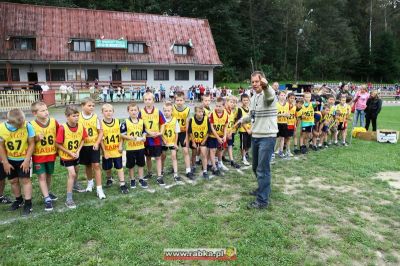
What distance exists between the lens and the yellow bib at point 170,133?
6.92 m

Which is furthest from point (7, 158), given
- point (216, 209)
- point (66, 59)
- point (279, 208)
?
point (66, 59)

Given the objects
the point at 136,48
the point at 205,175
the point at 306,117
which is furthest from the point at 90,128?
the point at 136,48

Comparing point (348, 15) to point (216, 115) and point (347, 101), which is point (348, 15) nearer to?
point (347, 101)

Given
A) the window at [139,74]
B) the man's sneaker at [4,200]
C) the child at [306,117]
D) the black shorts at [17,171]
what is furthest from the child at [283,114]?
the window at [139,74]

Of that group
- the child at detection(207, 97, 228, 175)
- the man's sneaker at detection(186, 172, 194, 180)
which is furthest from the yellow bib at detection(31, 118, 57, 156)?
the child at detection(207, 97, 228, 175)

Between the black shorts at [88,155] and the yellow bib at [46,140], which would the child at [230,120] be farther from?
the yellow bib at [46,140]

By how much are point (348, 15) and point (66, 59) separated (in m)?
57.6

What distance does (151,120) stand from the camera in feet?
22.0

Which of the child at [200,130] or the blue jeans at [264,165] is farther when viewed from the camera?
the child at [200,130]

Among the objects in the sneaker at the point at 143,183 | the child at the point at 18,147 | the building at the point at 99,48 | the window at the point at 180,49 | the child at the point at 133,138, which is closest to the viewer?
the child at the point at 18,147

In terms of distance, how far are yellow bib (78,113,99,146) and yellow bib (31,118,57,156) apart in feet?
1.82

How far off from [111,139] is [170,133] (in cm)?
137

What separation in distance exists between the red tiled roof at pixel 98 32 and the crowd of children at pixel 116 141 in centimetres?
2627

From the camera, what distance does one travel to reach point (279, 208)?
5402 mm
